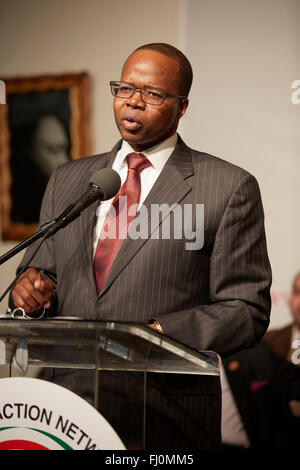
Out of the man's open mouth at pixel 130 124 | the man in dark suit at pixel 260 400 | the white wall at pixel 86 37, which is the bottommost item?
the man in dark suit at pixel 260 400

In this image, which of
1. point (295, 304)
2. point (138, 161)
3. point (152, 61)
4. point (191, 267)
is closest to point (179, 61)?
point (152, 61)

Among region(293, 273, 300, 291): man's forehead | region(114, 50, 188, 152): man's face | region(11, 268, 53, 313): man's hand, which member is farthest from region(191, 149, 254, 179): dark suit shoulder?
region(293, 273, 300, 291): man's forehead

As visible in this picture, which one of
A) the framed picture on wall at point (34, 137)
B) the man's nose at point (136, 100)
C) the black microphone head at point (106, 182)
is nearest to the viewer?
the black microphone head at point (106, 182)

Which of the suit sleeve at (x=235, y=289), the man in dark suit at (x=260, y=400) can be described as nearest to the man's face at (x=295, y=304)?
the man in dark suit at (x=260, y=400)

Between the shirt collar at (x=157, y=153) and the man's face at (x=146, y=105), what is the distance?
4 cm

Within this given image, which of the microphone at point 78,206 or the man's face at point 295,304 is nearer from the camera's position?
the microphone at point 78,206

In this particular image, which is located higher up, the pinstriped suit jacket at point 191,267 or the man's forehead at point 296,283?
the pinstriped suit jacket at point 191,267

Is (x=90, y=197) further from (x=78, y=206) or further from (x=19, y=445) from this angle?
(x=19, y=445)

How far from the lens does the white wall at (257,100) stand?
8.93 feet

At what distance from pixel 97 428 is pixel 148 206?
82 centimetres

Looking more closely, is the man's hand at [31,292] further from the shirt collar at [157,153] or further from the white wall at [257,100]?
the white wall at [257,100]

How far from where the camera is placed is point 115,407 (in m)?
1.28

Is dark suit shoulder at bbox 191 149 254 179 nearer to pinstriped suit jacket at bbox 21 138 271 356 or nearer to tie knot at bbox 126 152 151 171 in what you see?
pinstriped suit jacket at bbox 21 138 271 356
